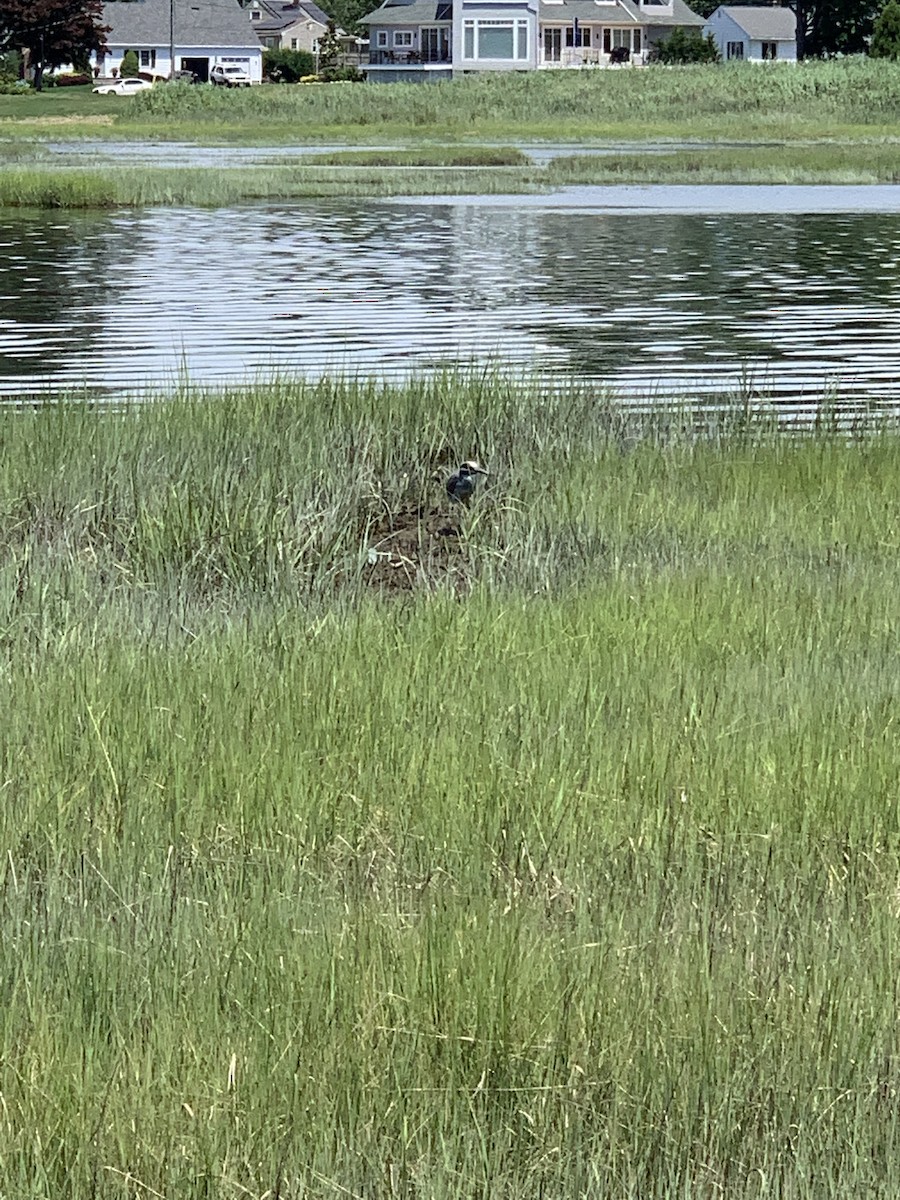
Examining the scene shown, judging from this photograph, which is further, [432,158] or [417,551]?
[432,158]

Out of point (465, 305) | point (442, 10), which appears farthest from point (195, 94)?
point (465, 305)

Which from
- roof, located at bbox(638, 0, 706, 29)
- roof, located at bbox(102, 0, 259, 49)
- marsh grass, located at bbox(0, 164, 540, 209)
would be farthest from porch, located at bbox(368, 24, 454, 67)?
marsh grass, located at bbox(0, 164, 540, 209)

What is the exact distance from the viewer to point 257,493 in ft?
33.6

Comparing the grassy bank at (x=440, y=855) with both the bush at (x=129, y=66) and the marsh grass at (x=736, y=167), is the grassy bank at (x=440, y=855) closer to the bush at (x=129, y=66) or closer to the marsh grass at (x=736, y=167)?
the marsh grass at (x=736, y=167)

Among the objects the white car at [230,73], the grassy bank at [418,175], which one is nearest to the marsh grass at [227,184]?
the grassy bank at [418,175]

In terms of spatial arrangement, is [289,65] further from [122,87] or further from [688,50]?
[688,50]

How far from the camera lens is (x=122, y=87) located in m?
103

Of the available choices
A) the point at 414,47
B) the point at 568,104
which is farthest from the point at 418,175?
the point at 414,47

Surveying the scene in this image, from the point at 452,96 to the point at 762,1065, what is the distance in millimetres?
82075

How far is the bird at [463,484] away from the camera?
35.9 feet

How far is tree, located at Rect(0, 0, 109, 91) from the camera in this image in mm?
102500

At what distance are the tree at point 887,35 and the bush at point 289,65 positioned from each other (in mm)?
34347

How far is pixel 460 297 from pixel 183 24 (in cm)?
10165

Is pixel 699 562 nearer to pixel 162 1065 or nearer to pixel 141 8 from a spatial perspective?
pixel 162 1065
